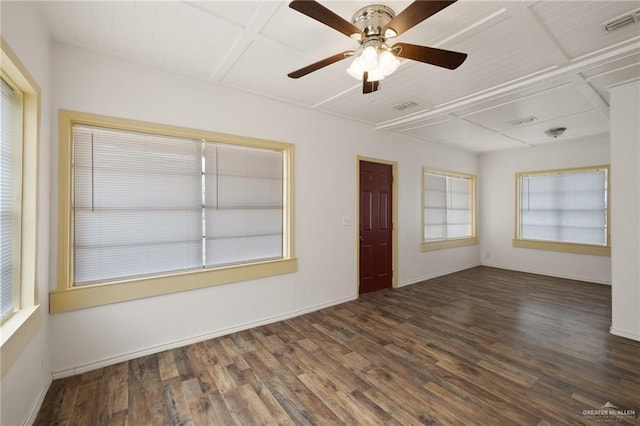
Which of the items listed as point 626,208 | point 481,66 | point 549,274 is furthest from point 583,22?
point 549,274

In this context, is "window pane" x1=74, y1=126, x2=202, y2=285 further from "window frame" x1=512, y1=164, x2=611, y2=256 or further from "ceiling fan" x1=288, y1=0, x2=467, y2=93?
"window frame" x1=512, y1=164, x2=611, y2=256

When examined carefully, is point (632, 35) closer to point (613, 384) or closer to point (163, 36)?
point (613, 384)

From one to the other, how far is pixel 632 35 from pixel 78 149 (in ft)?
15.5

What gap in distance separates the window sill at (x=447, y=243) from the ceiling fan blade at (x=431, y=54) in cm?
411

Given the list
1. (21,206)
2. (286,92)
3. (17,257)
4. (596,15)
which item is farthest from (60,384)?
(596,15)

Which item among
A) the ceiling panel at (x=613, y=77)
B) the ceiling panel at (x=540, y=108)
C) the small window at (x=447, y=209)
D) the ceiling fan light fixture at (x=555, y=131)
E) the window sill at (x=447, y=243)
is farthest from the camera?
the small window at (x=447, y=209)

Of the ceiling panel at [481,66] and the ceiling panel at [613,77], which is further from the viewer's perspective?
the ceiling panel at [613,77]

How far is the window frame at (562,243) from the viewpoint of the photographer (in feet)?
16.9

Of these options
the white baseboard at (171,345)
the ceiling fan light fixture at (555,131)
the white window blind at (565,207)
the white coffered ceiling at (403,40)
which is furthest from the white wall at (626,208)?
the white baseboard at (171,345)

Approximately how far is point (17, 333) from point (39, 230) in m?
0.75

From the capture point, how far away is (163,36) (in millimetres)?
2264

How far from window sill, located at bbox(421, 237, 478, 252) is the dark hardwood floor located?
1.94 m

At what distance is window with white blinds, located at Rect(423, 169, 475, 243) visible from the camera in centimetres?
575

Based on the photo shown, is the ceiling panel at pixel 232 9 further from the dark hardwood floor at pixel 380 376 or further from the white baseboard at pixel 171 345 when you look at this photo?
the white baseboard at pixel 171 345
